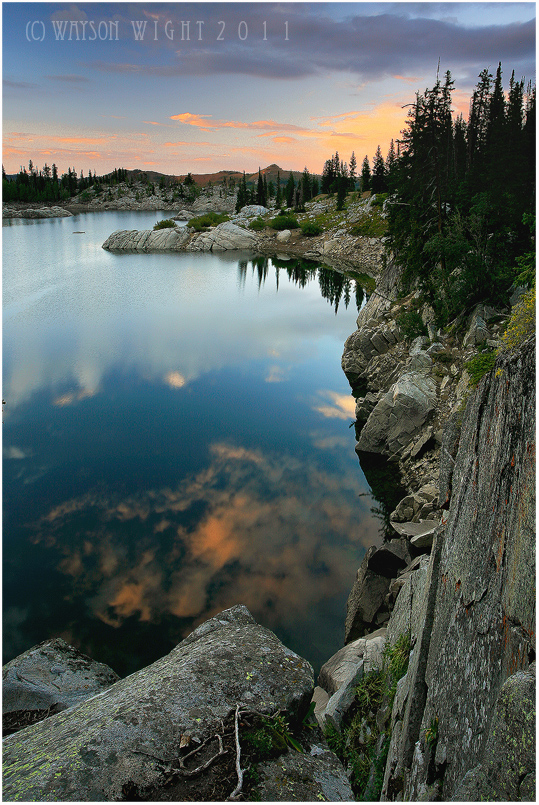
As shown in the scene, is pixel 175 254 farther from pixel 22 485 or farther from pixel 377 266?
pixel 22 485

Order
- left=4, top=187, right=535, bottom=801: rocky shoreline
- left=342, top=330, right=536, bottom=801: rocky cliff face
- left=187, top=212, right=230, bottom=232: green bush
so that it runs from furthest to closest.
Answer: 1. left=187, top=212, right=230, bottom=232: green bush
2. left=4, top=187, right=535, bottom=801: rocky shoreline
3. left=342, top=330, right=536, bottom=801: rocky cliff face

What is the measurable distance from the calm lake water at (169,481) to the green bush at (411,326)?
6517 millimetres

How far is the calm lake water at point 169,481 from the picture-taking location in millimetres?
17172

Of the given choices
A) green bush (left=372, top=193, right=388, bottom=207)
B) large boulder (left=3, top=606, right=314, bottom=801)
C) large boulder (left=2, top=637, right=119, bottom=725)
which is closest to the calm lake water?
large boulder (left=2, top=637, right=119, bottom=725)

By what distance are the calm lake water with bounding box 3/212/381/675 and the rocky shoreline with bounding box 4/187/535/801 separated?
17.2 ft

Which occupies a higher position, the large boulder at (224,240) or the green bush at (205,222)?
the green bush at (205,222)

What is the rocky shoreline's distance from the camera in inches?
215

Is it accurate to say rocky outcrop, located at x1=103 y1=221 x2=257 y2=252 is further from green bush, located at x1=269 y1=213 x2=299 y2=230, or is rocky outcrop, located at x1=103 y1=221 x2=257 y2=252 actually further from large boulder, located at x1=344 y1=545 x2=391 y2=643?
large boulder, located at x1=344 y1=545 x2=391 y2=643

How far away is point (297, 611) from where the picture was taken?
1730 cm

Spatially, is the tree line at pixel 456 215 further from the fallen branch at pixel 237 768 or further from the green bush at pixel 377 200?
the green bush at pixel 377 200

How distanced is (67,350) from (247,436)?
2122 cm

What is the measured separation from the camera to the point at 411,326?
31422mm

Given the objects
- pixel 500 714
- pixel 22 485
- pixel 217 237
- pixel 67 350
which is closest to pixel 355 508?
pixel 22 485

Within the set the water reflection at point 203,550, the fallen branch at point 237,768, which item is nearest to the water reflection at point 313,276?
the water reflection at point 203,550
